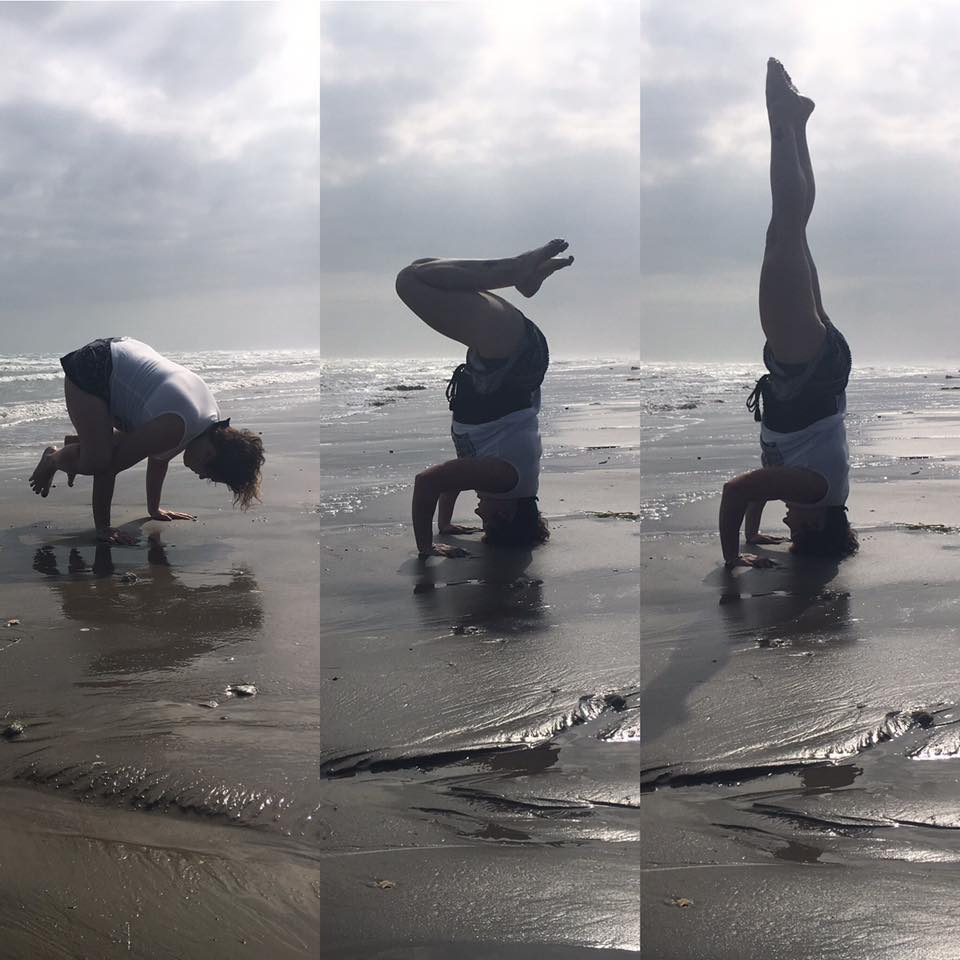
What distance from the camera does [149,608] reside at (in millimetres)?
3635

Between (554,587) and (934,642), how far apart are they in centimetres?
119

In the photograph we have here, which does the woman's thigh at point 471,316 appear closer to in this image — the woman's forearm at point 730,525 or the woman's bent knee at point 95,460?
the woman's forearm at point 730,525

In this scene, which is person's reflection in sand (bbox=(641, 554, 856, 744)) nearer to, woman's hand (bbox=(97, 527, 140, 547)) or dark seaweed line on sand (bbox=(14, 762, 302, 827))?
dark seaweed line on sand (bbox=(14, 762, 302, 827))

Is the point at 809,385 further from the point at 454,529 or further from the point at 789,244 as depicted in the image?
the point at 454,529

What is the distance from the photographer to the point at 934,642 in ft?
9.36

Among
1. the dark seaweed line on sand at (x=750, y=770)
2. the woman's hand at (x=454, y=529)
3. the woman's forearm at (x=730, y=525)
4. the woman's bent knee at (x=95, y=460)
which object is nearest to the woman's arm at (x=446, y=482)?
the woman's hand at (x=454, y=529)

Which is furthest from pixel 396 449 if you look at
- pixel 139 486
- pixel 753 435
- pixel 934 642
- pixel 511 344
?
pixel 934 642

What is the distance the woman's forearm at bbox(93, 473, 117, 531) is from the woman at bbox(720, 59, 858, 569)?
296 centimetres

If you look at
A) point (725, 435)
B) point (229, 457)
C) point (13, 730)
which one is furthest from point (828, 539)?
point (725, 435)

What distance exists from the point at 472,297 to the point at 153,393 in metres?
2.08

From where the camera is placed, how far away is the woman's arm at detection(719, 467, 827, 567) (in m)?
3.67

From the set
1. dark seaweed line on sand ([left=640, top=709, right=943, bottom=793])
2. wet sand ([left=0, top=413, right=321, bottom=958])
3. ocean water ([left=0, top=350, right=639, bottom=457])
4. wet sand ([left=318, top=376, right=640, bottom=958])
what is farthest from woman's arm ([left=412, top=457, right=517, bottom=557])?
ocean water ([left=0, top=350, right=639, bottom=457])

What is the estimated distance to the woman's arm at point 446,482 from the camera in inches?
157

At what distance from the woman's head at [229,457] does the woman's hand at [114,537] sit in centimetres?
50
